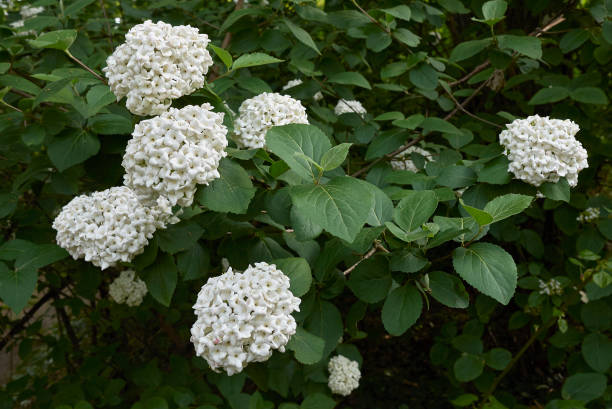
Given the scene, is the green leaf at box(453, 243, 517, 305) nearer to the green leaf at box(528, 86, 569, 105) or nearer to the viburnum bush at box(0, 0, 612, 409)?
the viburnum bush at box(0, 0, 612, 409)

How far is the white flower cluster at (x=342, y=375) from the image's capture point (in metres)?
3.28

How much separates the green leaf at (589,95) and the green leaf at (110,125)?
8.09 ft

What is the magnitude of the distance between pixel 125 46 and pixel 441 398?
14.0 feet

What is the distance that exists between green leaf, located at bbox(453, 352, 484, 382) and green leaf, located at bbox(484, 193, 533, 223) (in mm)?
2145

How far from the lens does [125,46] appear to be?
1759 millimetres

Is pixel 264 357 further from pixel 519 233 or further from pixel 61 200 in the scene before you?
pixel 519 233

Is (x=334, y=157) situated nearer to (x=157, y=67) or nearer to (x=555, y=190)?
(x=157, y=67)

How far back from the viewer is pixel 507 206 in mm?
1540

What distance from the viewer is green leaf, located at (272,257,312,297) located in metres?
1.57

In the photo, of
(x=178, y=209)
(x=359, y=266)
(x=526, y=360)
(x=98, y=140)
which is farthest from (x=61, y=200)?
(x=526, y=360)

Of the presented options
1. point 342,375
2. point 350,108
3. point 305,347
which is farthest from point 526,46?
point 342,375

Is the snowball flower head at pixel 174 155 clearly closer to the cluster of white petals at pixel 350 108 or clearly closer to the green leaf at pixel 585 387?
the cluster of white petals at pixel 350 108

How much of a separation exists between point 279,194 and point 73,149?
1032 mm

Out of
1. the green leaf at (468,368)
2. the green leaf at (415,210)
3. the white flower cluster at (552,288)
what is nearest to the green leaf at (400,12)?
the green leaf at (415,210)
